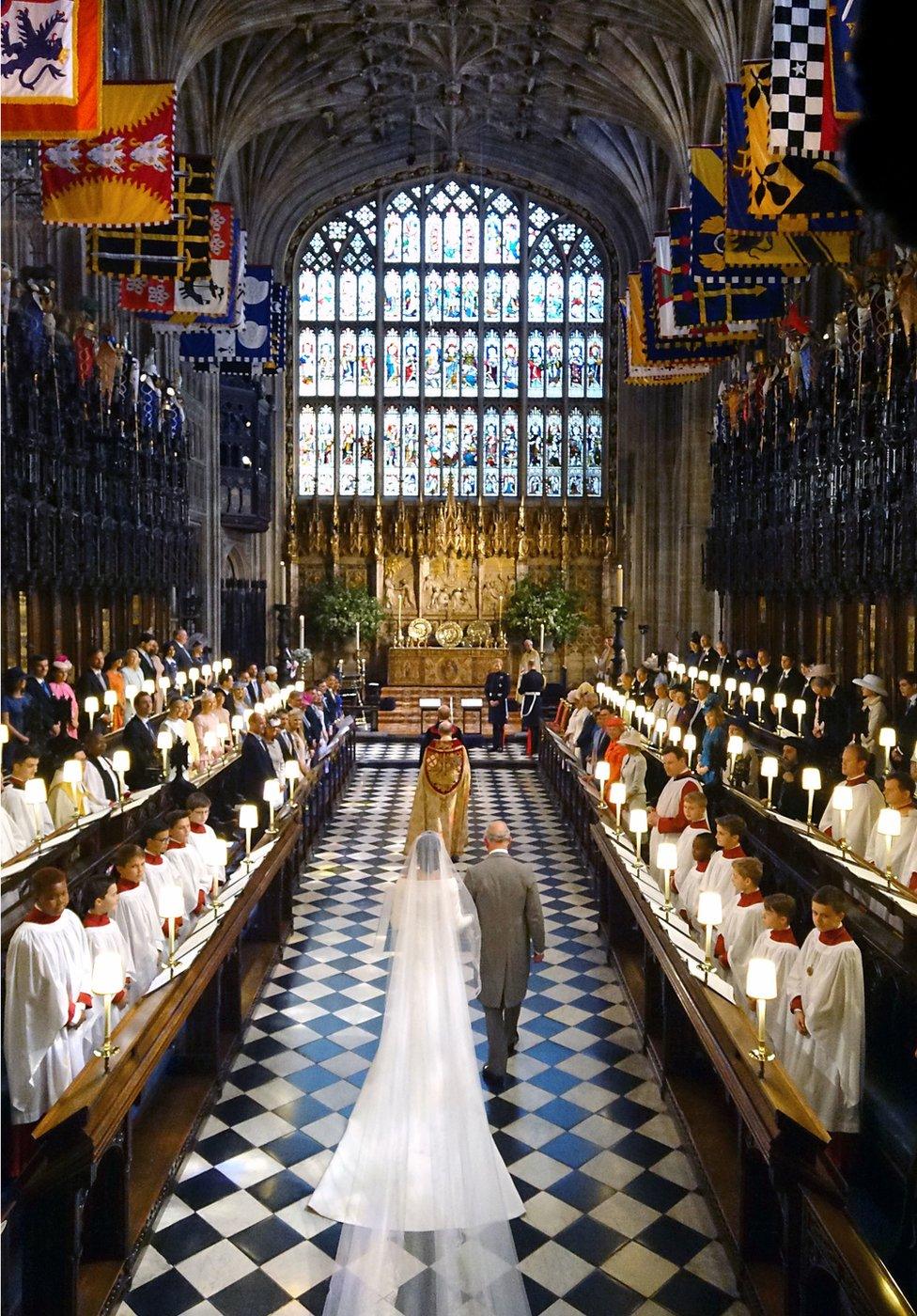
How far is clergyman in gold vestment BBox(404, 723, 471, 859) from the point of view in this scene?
12727mm

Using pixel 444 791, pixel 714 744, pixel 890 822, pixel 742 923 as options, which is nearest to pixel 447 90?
pixel 444 791

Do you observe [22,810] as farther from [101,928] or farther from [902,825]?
[902,825]

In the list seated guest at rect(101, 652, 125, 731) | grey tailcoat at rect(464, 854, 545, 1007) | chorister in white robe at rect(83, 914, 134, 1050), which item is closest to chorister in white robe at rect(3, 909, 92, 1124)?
chorister in white robe at rect(83, 914, 134, 1050)

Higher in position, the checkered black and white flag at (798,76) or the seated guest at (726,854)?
the checkered black and white flag at (798,76)

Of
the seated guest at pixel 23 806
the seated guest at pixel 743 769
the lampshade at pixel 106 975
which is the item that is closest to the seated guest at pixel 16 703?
the seated guest at pixel 23 806

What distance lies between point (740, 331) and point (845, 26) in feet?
25.0

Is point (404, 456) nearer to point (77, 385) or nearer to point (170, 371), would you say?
point (170, 371)

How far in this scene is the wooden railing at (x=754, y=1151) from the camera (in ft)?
13.0

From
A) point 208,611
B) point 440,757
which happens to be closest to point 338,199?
point 208,611

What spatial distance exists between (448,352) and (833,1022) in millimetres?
28707

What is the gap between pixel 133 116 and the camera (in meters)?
11.7

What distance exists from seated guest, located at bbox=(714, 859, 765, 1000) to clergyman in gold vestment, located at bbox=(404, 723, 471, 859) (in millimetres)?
5987

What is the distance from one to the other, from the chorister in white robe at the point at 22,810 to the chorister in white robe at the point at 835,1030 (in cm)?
608

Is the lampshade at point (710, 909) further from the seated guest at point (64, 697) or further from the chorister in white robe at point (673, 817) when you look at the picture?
the seated guest at point (64, 697)
